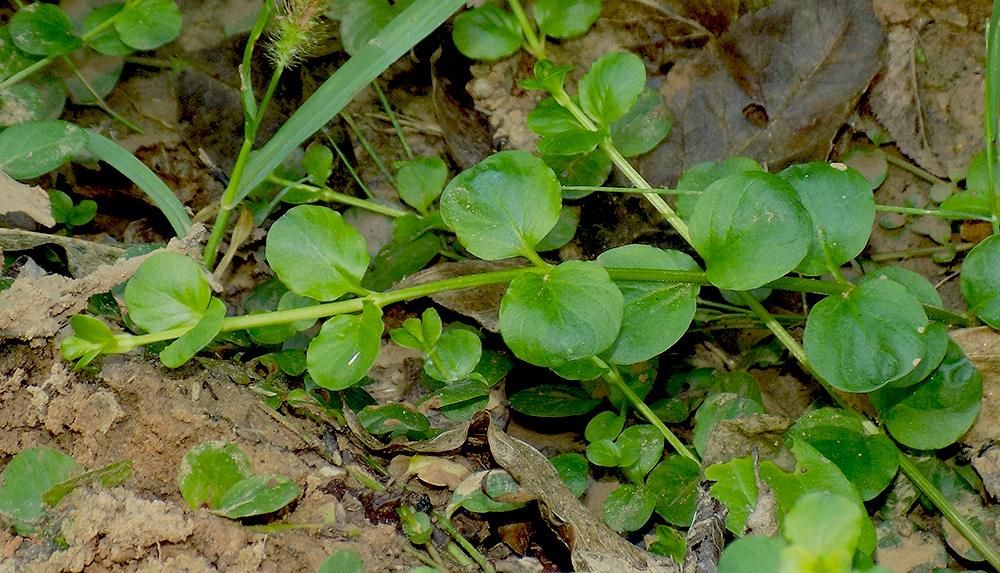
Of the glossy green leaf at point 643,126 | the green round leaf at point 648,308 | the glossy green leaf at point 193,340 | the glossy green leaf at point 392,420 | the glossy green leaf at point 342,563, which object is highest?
the glossy green leaf at point 193,340

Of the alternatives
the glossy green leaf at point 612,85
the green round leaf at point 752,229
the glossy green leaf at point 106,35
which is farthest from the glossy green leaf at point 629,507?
the glossy green leaf at point 106,35

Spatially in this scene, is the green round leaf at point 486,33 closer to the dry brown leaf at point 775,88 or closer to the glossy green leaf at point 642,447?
the dry brown leaf at point 775,88

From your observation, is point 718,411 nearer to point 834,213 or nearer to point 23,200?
point 834,213

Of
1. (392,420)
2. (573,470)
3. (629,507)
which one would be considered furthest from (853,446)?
(392,420)

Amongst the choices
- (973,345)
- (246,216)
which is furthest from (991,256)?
(246,216)

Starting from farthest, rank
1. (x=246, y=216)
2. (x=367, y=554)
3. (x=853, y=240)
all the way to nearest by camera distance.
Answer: (x=246, y=216), (x=853, y=240), (x=367, y=554)

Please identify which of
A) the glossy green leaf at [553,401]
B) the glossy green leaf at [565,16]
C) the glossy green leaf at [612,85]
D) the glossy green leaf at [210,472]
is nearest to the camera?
the glossy green leaf at [210,472]

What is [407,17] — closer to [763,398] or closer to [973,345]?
[763,398]

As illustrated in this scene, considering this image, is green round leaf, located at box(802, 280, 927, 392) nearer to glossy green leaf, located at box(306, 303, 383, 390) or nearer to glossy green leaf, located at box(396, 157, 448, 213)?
glossy green leaf, located at box(306, 303, 383, 390)

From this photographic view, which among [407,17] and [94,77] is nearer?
[407,17]
